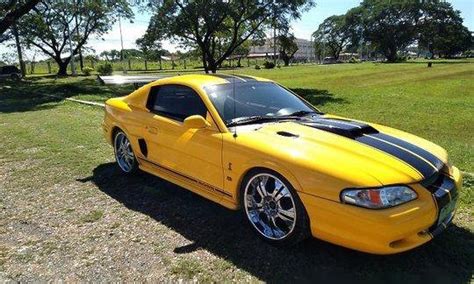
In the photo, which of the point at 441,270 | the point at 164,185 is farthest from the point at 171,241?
the point at 441,270

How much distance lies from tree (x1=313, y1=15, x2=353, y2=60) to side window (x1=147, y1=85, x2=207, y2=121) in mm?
116887

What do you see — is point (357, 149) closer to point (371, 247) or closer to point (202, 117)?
point (371, 247)

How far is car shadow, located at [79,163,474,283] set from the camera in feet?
11.3

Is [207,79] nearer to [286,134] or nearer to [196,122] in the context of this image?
[196,122]

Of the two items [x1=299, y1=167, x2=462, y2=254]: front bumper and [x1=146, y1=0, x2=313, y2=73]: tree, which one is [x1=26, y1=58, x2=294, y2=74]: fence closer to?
[x1=146, y1=0, x2=313, y2=73]: tree

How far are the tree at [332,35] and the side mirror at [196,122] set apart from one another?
118 meters

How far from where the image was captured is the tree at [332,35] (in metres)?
119

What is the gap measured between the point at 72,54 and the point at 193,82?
141 feet

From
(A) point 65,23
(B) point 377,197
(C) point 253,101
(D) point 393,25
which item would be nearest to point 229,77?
(C) point 253,101

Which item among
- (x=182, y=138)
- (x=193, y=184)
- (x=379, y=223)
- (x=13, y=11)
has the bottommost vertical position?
(x=193, y=184)

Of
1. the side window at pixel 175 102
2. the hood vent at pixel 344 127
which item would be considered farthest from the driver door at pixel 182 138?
the hood vent at pixel 344 127

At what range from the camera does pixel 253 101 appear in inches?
187

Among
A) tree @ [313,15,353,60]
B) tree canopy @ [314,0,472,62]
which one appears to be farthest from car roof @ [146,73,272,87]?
tree @ [313,15,353,60]

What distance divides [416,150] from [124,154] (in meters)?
3.75
